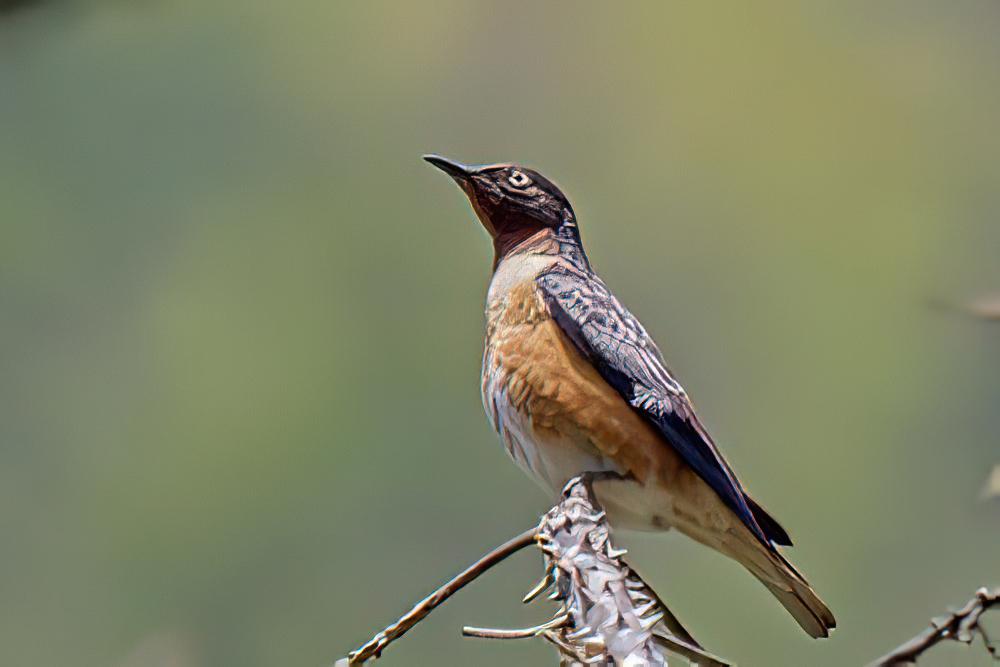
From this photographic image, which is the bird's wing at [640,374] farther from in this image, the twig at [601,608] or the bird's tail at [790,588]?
the twig at [601,608]

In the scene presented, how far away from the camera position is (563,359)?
16.5 feet

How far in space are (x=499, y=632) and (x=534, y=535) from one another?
1.84 feet

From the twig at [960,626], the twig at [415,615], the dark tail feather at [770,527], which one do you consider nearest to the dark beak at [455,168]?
the dark tail feather at [770,527]

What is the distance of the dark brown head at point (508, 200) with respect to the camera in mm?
6020

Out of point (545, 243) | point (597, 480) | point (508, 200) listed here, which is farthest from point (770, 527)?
point (508, 200)

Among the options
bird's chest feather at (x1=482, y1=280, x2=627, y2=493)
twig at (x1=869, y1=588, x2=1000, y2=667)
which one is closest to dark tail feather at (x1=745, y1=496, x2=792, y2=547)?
bird's chest feather at (x1=482, y1=280, x2=627, y2=493)

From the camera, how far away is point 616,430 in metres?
4.86

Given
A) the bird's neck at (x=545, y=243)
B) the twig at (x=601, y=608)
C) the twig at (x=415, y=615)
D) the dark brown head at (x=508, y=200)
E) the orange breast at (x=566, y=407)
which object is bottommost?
the twig at (x=601, y=608)

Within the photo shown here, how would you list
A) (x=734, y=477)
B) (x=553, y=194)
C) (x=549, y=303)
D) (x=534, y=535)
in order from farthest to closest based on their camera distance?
1. (x=553, y=194)
2. (x=549, y=303)
3. (x=734, y=477)
4. (x=534, y=535)

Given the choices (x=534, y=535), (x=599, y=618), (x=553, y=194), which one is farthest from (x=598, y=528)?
(x=553, y=194)

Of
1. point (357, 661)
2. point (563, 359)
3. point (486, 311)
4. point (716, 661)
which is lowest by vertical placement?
point (716, 661)

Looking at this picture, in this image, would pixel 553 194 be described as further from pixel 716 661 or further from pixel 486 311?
pixel 716 661

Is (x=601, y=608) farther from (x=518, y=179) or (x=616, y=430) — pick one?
(x=518, y=179)

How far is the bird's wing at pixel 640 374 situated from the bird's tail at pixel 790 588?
9 cm
